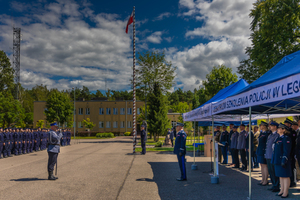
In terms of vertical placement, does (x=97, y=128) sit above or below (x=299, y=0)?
below

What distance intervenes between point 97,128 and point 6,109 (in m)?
24.3

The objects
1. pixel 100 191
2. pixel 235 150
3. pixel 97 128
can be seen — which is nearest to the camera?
pixel 100 191

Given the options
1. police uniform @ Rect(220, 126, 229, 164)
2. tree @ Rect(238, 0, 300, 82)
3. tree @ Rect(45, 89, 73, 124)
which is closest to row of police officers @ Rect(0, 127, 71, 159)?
police uniform @ Rect(220, 126, 229, 164)

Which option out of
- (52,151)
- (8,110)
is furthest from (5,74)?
(52,151)

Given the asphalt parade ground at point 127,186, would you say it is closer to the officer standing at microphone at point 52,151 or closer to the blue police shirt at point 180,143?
the officer standing at microphone at point 52,151

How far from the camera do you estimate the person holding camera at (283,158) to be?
6264 mm

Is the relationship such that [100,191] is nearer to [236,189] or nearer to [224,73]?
[236,189]

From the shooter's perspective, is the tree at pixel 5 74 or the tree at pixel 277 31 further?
the tree at pixel 5 74

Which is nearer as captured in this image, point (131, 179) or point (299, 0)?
point (131, 179)

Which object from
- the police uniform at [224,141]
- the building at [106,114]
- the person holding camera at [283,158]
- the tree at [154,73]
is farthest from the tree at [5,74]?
the person holding camera at [283,158]

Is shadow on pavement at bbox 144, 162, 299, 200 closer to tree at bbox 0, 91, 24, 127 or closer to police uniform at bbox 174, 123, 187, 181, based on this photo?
police uniform at bbox 174, 123, 187, 181

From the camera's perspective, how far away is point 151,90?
40.1 meters

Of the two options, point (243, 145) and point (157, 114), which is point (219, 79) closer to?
point (157, 114)

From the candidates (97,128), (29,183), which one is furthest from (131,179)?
(97,128)
